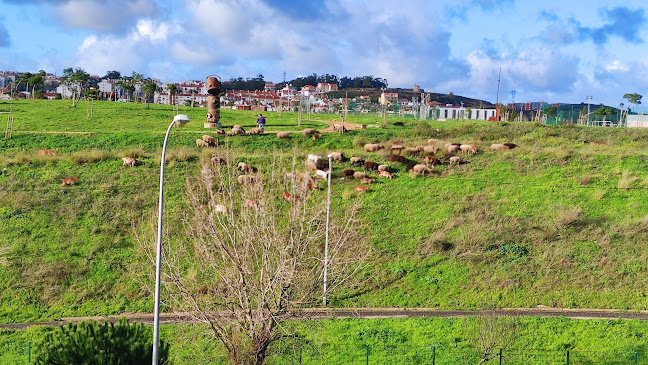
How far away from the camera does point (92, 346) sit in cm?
1536

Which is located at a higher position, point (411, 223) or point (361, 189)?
point (361, 189)

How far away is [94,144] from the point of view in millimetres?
46781

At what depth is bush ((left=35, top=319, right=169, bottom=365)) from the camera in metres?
15.3

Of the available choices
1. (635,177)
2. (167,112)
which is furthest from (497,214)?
(167,112)

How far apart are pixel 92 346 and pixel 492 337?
38.6 feet

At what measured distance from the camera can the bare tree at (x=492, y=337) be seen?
19.0 meters

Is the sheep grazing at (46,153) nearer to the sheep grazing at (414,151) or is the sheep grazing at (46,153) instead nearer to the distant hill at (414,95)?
the sheep grazing at (414,151)

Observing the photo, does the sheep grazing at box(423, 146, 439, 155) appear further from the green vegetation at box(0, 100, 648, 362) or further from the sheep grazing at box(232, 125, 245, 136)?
the sheep grazing at box(232, 125, 245, 136)

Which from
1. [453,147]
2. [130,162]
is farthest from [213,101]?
[453,147]

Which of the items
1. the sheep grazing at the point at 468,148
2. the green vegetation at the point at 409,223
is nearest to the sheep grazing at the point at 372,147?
the green vegetation at the point at 409,223

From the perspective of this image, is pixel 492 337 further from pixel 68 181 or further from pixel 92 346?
pixel 68 181

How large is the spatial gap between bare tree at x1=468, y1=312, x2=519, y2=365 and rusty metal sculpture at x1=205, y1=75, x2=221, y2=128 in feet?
120

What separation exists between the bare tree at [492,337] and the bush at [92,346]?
401 inches

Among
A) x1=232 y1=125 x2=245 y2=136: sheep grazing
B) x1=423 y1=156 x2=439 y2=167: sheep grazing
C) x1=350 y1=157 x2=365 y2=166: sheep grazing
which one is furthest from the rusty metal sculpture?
x1=423 y1=156 x2=439 y2=167: sheep grazing
